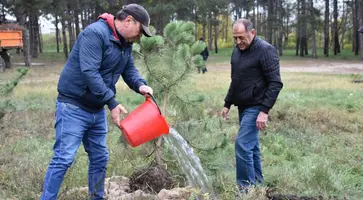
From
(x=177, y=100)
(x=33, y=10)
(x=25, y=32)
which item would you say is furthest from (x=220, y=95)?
(x=33, y=10)

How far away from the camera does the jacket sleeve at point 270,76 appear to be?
13.6ft

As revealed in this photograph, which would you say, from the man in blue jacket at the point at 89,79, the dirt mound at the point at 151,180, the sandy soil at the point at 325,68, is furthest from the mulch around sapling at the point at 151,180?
the sandy soil at the point at 325,68

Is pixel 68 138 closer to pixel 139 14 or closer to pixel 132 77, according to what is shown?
pixel 132 77

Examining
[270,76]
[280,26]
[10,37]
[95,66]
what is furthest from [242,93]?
[280,26]

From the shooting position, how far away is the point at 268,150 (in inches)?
246

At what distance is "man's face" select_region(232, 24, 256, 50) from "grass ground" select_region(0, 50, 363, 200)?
59 cm

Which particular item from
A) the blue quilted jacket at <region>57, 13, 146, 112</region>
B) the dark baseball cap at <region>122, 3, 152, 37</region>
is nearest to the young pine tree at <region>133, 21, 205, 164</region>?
the blue quilted jacket at <region>57, 13, 146, 112</region>

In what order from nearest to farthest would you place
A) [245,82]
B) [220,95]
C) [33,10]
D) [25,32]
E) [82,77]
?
[82,77] → [245,82] → [220,95] → [25,32] → [33,10]

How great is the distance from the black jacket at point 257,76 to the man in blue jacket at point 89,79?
4.14ft

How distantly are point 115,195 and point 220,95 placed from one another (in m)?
7.44

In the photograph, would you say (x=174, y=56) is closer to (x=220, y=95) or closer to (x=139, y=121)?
(x=139, y=121)

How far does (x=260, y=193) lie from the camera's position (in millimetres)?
3736

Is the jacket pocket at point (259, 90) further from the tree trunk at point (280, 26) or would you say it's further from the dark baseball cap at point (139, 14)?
the tree trunk at point (280, 26)

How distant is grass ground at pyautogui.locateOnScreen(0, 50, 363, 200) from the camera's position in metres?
4.43
